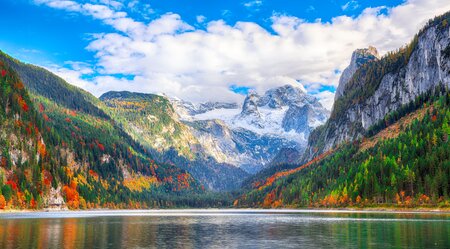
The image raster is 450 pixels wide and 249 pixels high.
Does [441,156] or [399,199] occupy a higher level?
[441,156]

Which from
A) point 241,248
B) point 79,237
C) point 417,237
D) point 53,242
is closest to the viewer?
point 241,248

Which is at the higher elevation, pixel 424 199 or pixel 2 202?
pixel 424 199

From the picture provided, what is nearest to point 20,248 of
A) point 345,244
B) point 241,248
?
point 241,248

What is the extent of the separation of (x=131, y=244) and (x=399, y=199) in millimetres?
157059

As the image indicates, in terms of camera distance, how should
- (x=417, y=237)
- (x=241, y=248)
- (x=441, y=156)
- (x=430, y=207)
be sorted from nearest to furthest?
(x=241, y=248), (x=417, y=237), (x=430, y=207), (x=441, y=156)

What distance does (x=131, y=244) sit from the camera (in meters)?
65.0

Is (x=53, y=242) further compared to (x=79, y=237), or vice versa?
(x=79, y=237)

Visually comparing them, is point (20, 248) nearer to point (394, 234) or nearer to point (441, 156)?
point (394, 234)

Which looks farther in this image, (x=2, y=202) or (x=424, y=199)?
(x=2, y=202)

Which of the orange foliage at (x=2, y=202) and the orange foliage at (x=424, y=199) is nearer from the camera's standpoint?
the orange foliage at (x=424, y=199)

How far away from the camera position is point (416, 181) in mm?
194250

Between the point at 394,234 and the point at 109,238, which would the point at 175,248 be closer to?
the point at 109,238

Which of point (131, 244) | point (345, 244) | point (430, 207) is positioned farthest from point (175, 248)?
point (430, 207)

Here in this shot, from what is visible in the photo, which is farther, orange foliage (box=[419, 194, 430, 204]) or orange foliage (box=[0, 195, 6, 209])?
Result: orange foliage (box=[0, 195, 6, 209])
